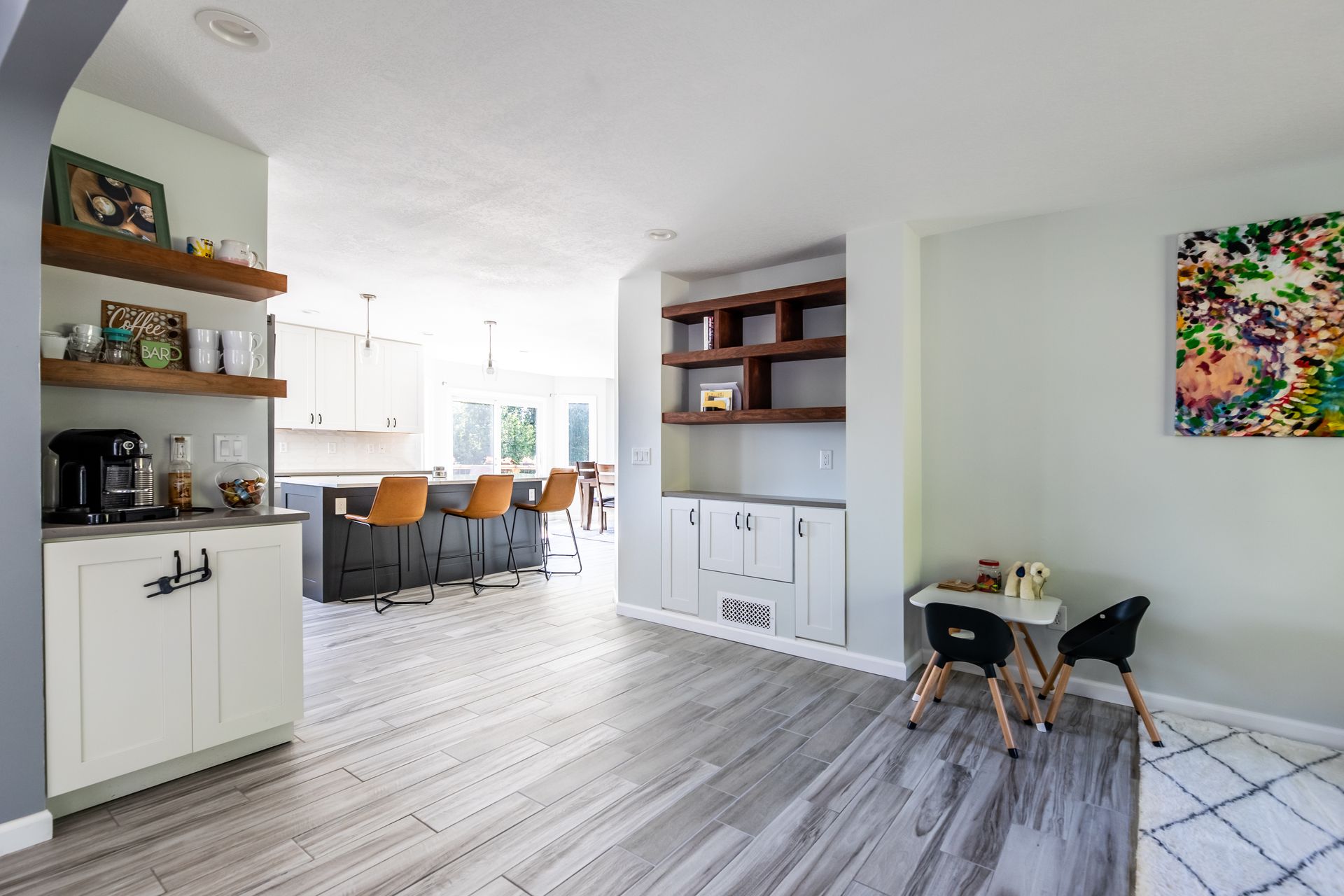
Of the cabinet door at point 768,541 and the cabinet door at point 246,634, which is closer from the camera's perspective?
the cabinet door at point 246,634

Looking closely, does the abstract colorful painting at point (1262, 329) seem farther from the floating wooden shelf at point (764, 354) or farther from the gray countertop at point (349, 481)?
the gray countertop at point (349, 481)

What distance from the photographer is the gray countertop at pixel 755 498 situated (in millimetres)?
3824

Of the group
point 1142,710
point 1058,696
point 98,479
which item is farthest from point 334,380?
point 1142,710

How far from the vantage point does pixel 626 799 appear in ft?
7.32

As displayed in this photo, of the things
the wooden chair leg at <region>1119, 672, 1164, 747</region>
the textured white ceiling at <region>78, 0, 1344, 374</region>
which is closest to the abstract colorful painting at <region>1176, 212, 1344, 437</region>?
the textured white ceiling at <region>78, 0, 1344, 374</region>

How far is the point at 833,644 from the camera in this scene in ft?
12.1

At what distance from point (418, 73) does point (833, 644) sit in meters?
3.36

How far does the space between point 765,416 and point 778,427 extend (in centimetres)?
36

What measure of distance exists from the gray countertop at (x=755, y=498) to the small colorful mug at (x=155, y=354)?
285 cm

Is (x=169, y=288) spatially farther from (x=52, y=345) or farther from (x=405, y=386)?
(x=405, y=386)

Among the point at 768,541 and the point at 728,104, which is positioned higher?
the point at 728,104

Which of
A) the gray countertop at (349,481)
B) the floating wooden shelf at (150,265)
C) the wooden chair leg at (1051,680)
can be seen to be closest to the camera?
the floating wooden shelf at (150,265)

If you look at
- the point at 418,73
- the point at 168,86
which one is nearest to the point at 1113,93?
the point at 418,73

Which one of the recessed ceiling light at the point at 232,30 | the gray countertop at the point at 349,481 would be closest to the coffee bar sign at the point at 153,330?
the recessed ceiling light at the point at 232,30
